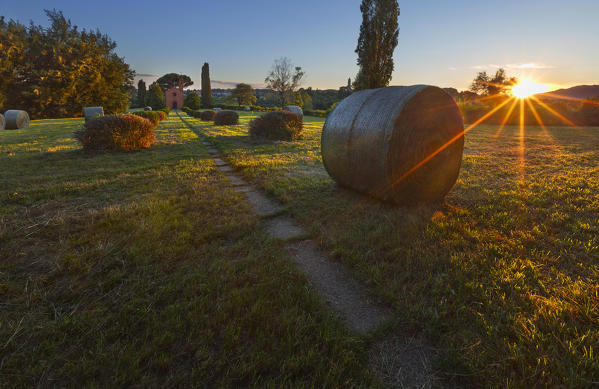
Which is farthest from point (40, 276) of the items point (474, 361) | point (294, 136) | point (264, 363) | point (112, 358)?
point (294, 136)

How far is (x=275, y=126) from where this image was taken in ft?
45.3

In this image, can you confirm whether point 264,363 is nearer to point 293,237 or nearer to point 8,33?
point 293,237

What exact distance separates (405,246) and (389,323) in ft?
4.09

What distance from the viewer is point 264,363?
5.36ft

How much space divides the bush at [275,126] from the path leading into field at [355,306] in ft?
34.3

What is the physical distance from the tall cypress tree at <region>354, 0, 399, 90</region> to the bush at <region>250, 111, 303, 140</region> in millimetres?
15487

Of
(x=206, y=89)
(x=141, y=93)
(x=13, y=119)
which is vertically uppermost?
(x=206, y=89)

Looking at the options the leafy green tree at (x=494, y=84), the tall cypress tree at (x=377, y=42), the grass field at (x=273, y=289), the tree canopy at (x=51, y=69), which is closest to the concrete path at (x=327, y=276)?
the grass field at (x=273, y=289)

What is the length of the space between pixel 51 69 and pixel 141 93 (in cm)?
3955

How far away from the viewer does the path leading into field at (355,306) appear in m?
1.66

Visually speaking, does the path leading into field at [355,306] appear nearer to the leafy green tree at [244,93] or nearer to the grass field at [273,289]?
the grass field at [273,289]

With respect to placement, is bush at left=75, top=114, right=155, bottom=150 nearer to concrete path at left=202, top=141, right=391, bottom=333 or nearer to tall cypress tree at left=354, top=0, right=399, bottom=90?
concrete path at left=202, top=141, right=391, bottom=333

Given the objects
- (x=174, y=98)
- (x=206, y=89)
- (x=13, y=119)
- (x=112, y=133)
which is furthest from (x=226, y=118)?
(x=174, y=98)

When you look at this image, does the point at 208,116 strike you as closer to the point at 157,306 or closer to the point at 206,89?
the point at 157,306
